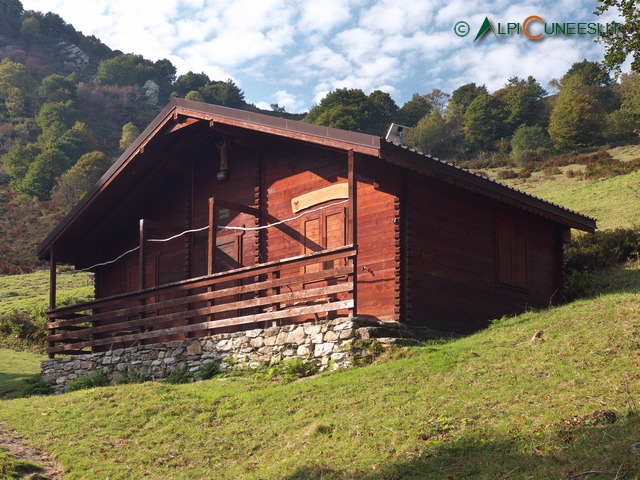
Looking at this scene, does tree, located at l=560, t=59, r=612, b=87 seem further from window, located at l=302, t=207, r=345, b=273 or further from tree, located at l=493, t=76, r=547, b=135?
window, located at l=302, t=207, r=345, b=273

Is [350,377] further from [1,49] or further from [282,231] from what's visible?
[1,49]

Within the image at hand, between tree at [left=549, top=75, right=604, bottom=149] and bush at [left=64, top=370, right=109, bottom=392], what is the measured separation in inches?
2176

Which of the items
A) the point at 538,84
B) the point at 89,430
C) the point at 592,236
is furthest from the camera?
the point at 538,84

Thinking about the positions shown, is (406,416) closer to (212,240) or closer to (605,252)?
(212,240)

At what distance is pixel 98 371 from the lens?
18.5 metres

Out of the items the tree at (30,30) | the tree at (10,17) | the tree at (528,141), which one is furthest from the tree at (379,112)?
the tree at (10,17)

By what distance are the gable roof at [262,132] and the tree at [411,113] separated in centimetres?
6987

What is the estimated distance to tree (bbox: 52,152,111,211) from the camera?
2635 inches

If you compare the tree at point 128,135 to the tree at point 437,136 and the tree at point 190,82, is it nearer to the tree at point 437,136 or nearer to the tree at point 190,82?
the tree at point 190,82

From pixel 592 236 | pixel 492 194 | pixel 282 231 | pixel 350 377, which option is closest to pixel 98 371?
pixel 282 231

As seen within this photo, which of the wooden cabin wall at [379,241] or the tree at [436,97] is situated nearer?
the wooden cabin wall at [379,241]

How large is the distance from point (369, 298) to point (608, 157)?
41306 millimetres

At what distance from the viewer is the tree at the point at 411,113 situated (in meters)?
91.0

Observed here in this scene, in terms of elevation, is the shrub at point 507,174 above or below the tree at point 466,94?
below
